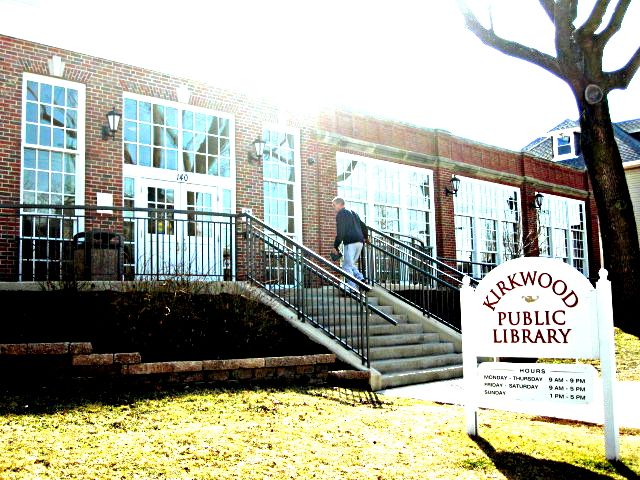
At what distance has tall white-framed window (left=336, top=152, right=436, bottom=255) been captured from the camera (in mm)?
16672

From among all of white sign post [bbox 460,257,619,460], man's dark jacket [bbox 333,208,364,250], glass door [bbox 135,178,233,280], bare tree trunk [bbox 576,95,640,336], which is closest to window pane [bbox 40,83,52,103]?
glass door [bbox 135,178,233,280]

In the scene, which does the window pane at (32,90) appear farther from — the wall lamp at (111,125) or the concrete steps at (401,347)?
the concrete steps at (401,347)

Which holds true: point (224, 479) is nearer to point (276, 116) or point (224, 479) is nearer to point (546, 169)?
point (276, 116)

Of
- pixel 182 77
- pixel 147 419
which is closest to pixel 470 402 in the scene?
pixel 147 419

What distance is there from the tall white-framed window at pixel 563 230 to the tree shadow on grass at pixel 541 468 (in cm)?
1881

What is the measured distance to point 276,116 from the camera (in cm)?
1489

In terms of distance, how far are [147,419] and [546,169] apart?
2118 cm

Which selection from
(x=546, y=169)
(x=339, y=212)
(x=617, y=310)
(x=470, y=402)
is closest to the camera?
(x=470, y=402)

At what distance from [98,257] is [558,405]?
7368 millimetres

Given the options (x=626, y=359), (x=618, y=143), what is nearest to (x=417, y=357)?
(x=626, y=359)

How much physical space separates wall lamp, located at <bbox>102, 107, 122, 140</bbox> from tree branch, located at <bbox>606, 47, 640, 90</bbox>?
10286 millimetres

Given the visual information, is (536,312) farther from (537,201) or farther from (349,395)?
(537,201)

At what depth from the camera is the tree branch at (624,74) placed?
14781 millimetres

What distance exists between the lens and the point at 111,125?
39.5 feet
